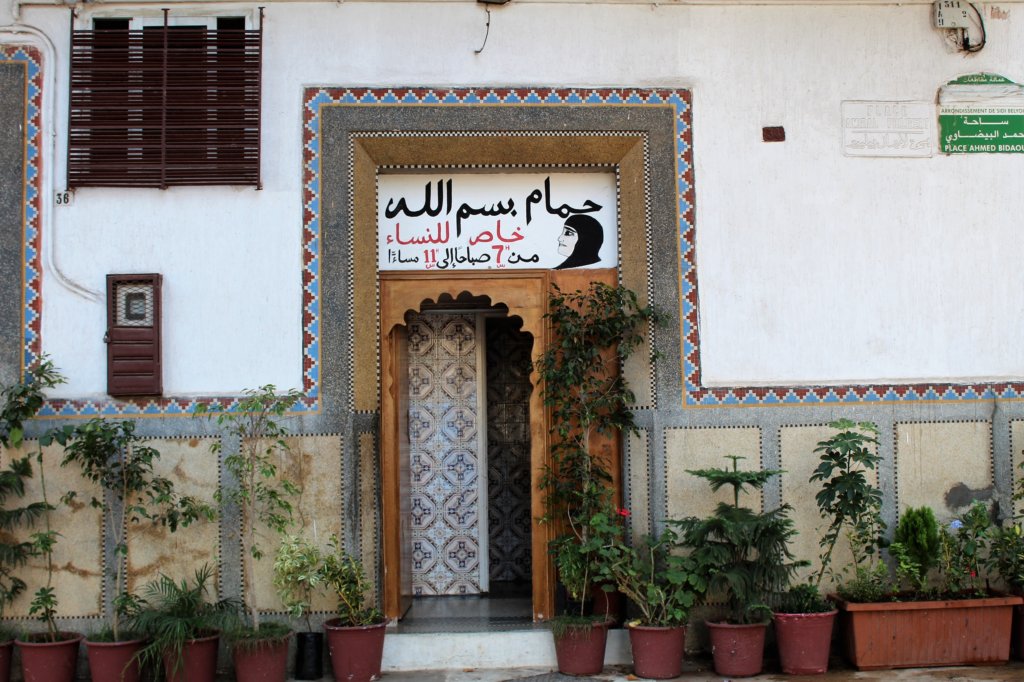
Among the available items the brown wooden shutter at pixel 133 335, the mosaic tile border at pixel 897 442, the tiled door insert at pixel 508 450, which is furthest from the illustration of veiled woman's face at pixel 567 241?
the brown wooden shutter at pixel 133 335

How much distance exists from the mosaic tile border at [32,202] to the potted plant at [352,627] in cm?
233

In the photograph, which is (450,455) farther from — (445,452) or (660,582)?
(660,582)

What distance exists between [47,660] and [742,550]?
4.12 meters

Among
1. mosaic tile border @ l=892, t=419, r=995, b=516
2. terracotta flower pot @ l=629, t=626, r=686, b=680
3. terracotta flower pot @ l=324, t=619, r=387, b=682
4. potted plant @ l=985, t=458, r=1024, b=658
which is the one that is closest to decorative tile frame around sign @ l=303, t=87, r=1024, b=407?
mosaic tile border @ l=892, t=419, r=995, b=516

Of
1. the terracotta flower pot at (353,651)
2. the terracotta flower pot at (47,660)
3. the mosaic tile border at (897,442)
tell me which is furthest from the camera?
the mosaic tile border at (897,442)

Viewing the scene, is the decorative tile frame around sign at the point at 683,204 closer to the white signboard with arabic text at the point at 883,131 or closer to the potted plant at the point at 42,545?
the white signboard with arabic text at the point at 883,131

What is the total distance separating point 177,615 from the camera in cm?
704

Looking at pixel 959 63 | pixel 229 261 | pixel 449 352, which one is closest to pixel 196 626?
pixel 229 261

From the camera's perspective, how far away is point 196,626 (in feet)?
22.7

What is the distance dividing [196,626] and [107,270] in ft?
7.50

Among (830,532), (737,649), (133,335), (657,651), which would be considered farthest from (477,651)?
(133,335)

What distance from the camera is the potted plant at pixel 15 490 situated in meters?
7.05

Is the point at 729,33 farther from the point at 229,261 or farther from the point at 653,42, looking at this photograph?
the point at 229,261

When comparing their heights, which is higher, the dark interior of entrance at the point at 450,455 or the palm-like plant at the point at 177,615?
the dark interior of entrance at the point at 450,455
